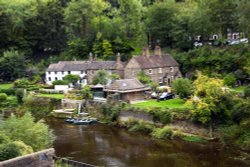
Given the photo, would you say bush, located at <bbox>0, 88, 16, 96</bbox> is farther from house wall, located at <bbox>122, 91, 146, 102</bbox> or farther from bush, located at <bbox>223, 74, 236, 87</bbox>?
bush, located at <bbox>223, 74, 236, 87</bbox>

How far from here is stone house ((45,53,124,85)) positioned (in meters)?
67.1

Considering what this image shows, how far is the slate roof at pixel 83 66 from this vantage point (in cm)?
6824

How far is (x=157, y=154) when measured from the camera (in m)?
39.8

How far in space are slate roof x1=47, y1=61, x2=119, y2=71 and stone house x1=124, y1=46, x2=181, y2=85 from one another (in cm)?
381

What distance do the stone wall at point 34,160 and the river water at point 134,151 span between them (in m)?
13.0

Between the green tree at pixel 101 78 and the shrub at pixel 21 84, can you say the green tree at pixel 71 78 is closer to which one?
the green tree at pixel 101 78

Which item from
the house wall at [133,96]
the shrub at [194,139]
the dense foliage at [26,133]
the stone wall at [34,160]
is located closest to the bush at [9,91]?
the house wall at [133,96]

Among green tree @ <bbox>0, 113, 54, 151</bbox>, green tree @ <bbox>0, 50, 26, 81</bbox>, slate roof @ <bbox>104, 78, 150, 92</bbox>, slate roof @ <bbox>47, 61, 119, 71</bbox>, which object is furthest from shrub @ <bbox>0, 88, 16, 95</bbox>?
green tree @ <bbox>0, 113, 54, 151</bbox>

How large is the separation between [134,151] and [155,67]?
→ 995 inches

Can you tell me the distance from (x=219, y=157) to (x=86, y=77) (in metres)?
35.4

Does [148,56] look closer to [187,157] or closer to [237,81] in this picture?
[237,81]

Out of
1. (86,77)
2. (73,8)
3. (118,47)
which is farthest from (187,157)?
(73,8)

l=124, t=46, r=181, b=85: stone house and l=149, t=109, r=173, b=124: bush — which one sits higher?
l=124, t=46, r=181, b=85: stone house

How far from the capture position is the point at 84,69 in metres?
69.9
